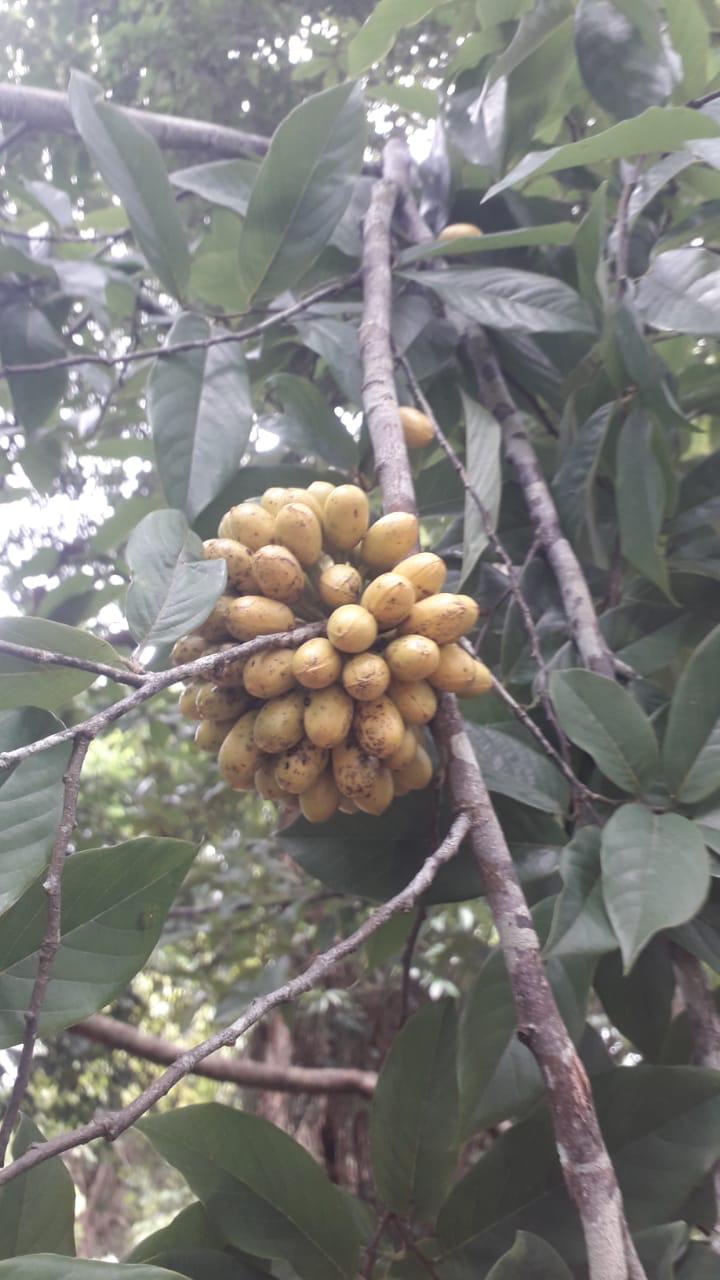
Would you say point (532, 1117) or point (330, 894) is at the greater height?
point (330, 894)

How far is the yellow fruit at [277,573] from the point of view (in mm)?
781

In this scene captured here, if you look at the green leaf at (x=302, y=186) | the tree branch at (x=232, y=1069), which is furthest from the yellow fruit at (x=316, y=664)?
the tree branch at (x=232, y=1069)

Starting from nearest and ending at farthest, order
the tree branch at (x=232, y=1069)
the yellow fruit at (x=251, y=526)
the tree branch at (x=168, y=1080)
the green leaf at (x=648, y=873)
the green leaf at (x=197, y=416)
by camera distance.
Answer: the tree branch at (x=168, y=1080), the green leaf at (x=648, y=873), the yellow fruit at (x=251, y=526), the green leaf at (x=197, y=416), the tree branch at (x=232, y=1069)

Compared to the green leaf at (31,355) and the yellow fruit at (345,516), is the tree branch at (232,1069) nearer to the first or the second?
the green leaf at (31,355)

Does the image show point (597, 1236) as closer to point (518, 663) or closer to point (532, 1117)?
point (532, 1117)

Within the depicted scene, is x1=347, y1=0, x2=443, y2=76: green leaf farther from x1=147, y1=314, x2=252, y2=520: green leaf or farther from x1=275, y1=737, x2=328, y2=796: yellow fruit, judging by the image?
x1=275, y1=737, x2=328, y2=796: yellow fruit

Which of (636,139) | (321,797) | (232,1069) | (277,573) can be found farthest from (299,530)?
(232,1069)

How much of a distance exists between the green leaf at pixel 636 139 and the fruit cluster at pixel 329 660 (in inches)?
16.4

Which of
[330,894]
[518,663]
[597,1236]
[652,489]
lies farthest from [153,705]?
[597,1236]

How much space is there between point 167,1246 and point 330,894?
148 cm

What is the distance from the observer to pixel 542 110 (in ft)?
3.93

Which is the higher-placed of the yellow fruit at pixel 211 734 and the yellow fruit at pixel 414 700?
the yellow fruit at pixel 211 734

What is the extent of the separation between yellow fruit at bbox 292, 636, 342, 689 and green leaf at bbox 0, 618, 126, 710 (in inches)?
6.1

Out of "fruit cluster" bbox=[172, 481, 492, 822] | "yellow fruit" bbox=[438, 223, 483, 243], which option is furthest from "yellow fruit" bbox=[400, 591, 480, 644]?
"yellow fruit" bbox=[438, 223, 483, 243]
